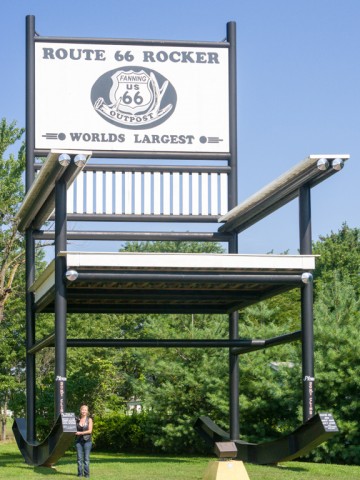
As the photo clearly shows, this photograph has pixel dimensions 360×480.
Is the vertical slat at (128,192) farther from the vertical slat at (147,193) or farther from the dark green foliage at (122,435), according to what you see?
the dark green foliage at (122,435)

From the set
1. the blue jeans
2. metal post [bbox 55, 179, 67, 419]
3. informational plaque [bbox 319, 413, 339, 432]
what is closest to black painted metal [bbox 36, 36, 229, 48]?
metal post [bbox 55, 179, 67, 419]

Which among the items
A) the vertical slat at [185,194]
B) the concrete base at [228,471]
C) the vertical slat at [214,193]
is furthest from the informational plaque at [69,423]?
the vertical slat at [214,193]

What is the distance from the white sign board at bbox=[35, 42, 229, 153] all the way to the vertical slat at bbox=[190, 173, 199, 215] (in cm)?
33

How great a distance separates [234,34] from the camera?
13219 mm

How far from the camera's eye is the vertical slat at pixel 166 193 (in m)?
12.7

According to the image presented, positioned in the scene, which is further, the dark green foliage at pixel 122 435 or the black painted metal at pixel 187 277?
the dark green foliage at pixel 122 435

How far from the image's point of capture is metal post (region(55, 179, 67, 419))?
32.3 ft

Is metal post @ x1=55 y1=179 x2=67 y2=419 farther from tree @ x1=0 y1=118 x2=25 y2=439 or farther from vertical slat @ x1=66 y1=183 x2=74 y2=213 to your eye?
tree @ x1=0 y1=118 x2=25 y2=439

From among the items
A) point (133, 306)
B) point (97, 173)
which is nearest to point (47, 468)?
point (133, 306)

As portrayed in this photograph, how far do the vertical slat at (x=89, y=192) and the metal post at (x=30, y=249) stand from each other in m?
0.65

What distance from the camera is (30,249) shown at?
12.5 metres

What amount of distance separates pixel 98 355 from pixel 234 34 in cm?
1361

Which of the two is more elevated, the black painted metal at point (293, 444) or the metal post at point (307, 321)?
the metal post at point (307, 321)

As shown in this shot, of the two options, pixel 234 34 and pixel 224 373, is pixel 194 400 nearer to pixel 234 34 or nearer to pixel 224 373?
pixel 224 373
